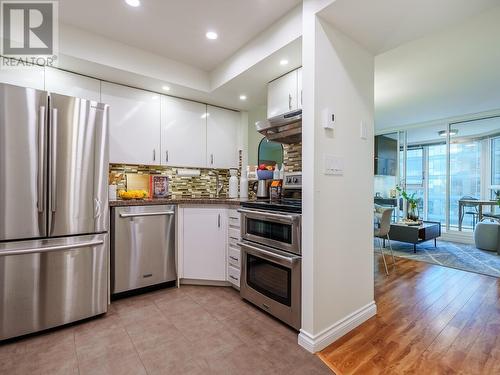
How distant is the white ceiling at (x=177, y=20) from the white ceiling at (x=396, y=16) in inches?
19.1

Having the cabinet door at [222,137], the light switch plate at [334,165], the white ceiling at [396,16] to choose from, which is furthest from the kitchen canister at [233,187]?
the white ceiling at [396,16]

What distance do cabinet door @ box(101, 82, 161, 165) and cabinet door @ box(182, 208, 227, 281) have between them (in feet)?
2.99

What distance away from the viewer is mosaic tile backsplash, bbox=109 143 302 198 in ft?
10.0

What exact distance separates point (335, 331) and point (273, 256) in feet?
2.29

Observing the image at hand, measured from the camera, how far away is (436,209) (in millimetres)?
6039

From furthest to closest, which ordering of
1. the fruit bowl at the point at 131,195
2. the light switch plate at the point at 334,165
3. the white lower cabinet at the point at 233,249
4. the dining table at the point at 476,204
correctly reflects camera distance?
the dining table at the point at 476,204, the fruit bowl at the point at 131,195, the white lower cabinet at the point at 233,249, the light switch plate at the point at 334,165

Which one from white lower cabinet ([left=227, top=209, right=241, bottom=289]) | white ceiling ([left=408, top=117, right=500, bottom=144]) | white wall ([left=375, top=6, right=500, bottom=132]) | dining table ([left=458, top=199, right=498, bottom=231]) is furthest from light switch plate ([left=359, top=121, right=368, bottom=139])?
white ceiling ([left=408, top=117, right=500, bottom=144])

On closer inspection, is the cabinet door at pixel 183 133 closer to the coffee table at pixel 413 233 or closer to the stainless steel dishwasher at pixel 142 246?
the stainless steel dishwasher at pixel 142 246

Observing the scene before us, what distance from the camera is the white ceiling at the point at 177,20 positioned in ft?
6.81

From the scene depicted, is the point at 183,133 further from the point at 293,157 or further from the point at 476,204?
the point at 476,204

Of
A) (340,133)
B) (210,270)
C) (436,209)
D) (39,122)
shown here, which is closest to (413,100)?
(436,209)

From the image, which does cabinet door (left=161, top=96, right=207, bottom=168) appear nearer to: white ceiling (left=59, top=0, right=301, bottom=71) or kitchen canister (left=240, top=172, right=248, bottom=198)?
kitchen canister (left=240, top=172, right=248, bottom=198)

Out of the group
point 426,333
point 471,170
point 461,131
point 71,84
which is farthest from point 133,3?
point 471,170

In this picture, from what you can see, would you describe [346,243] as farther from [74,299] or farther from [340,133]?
[74,299]
